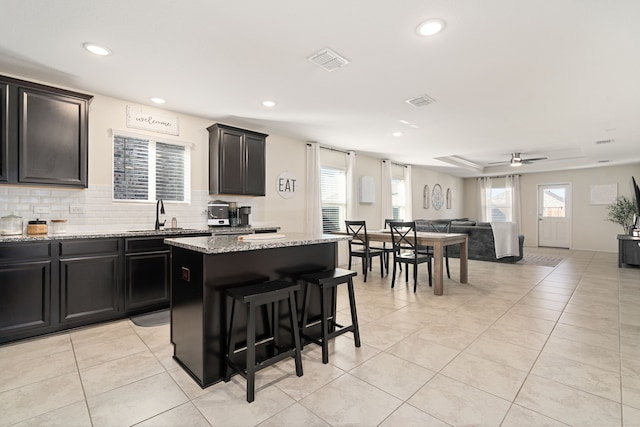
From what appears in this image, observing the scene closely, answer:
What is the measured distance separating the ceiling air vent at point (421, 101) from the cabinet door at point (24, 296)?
4.12 meters

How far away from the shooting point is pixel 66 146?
309 centimetres

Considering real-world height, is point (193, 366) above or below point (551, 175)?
below

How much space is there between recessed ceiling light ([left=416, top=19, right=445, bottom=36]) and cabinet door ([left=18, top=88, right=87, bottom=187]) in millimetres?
3385

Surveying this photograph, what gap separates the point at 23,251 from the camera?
8.64 ft

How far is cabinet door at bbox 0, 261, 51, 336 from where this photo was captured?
2.56 m

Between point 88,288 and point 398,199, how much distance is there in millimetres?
7168

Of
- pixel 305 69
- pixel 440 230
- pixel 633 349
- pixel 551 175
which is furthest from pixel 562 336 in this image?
pixel 551 175

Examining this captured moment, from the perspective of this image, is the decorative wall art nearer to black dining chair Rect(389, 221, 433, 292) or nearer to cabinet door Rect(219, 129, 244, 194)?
black dining chair Rect(389, 221, 433, 292)

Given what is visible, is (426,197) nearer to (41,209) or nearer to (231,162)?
(231,162)

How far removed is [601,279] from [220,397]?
6.13 metres

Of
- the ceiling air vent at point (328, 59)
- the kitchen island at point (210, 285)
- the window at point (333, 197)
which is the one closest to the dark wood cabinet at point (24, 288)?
the kitchen island at point (210, 285)

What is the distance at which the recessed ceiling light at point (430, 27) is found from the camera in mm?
2156

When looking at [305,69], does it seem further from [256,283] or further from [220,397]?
[220,397]

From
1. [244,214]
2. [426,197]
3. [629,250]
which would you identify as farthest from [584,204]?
[244,214]
